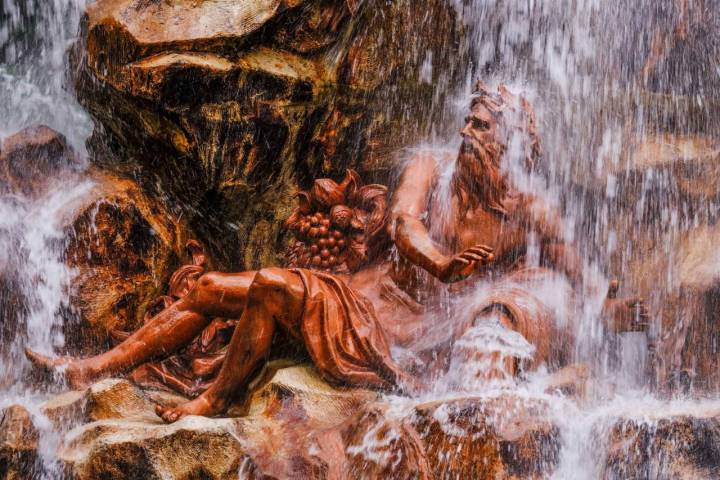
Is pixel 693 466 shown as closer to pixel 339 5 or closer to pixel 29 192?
pixel 339 5

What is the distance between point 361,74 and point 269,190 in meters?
0.97

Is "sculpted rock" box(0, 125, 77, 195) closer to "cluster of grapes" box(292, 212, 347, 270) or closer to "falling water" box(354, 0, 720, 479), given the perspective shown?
"cluster of grapes" box(292, 212, 347, 270)

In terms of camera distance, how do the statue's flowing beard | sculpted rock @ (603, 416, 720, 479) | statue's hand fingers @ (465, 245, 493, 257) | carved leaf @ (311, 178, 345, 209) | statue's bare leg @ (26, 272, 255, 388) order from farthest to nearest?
1. carved leaf @ (311, 178, 345, 209)
2. the statue's flowing beard
3. statue's bare leg @ (26, 272, 255, 388)
4. statue's hand fingers @ (465, 245, 493, 257)
5. sculpted rock @ (603, 416, 720, 479)

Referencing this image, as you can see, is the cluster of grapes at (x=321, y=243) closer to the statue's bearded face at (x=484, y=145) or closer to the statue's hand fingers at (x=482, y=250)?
the statue's bearded face at (x=484, y=145)

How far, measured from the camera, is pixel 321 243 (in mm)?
6359

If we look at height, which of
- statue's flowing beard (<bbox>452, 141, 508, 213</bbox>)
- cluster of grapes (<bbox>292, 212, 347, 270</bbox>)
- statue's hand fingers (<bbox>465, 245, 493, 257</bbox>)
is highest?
statue's flowing beard (<bbox>452, 141, 508, 213</bbox>)

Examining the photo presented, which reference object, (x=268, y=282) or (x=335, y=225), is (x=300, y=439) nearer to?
(x=268, y=282)

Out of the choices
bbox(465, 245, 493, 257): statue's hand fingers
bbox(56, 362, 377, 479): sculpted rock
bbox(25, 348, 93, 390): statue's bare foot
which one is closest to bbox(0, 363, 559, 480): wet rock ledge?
bbox(56, 362, 377, 479): sculpted rock

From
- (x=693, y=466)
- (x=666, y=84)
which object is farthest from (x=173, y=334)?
(x=666, y=84)

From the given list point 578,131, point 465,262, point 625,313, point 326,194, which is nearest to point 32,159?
point 326,194

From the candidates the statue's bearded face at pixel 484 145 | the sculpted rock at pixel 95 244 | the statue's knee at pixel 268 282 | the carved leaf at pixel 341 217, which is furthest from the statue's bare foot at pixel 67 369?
the statue's bearded face at pixel 484 145

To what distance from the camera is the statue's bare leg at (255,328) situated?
5484mm

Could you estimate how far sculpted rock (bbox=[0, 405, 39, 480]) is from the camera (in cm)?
521

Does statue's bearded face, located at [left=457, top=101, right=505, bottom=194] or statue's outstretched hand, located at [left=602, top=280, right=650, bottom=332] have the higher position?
statue's bearded face, located at [left=457, top=101, right=505, bottom=194]
